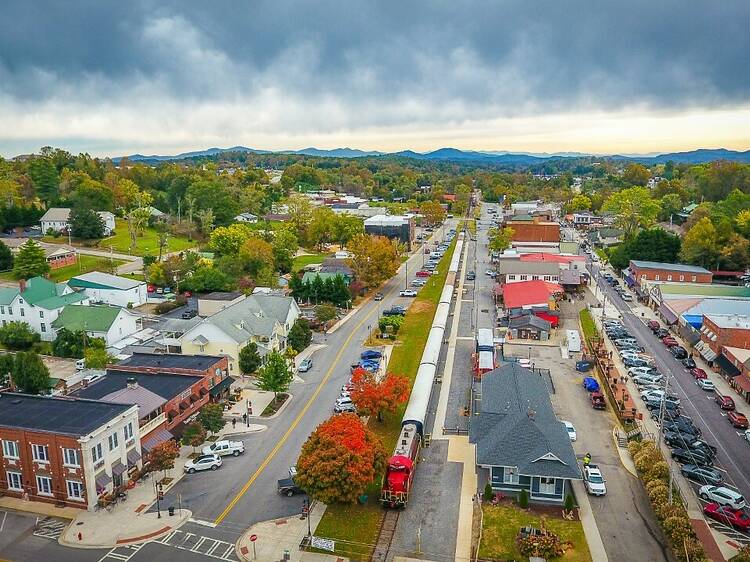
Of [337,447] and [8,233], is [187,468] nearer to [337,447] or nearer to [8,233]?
[337,447]

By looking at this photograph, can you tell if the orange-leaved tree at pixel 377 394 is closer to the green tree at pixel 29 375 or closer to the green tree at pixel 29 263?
the green tree at pixel 29 375

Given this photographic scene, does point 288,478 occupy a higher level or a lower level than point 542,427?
lower

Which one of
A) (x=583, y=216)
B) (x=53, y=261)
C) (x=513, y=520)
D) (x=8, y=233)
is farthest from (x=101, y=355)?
(x=583, y=216)

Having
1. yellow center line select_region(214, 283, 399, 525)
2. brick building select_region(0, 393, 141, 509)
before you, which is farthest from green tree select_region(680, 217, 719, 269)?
brick building select_region(0, 393, 141, 509)

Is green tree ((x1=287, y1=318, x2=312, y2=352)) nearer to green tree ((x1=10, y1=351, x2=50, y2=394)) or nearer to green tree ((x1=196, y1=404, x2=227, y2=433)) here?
green tree ((x1=196, y1=404, x2=227, y2=433))

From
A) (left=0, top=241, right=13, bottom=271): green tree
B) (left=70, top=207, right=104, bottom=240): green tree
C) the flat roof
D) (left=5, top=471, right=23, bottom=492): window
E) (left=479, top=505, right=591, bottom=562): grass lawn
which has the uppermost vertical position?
(left=70, top=207, right=104, bottom=240): green tree

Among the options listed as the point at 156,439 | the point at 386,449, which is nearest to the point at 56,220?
the point at 156,439
